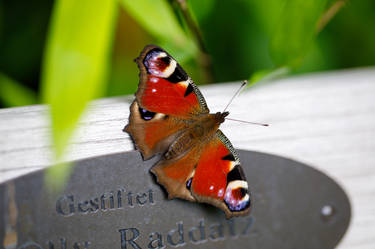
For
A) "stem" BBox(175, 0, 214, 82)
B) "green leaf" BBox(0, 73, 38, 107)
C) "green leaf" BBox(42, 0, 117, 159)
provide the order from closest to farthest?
"green leaf" BBox(42, 0, 117, 159) → "stem" BBox(175, 0, 214, 82) → "green leaf" BBox(0, 73, 38, 107)

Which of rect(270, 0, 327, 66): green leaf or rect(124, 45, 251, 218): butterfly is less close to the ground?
rect(270, 0, 327, 66): green leaf

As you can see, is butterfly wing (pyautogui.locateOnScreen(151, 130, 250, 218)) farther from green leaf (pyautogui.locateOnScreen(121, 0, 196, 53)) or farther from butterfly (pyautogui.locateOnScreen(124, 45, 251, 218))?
green leaf (pyautogui.locateOnScreen(121, 0, 196, 53))

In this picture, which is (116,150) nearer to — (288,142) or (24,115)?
(24,115)

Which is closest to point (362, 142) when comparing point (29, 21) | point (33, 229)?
point (33, 229)

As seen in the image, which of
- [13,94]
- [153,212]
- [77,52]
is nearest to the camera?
[77,52]

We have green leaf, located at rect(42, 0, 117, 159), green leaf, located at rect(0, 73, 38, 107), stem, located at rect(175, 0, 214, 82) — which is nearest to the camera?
green leaf, located at rect(42, 0, 117, 159)

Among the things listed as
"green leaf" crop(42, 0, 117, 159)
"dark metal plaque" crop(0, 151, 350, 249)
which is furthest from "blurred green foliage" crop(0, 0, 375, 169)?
"dark metal plaque" crop(0, 151, 350, 249)

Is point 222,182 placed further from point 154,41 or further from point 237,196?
point 154,41

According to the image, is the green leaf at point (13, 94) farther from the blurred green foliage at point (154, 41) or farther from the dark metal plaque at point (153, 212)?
the dark metal plaque at point (153, 212)

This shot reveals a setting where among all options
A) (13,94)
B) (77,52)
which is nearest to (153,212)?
(77,52)
